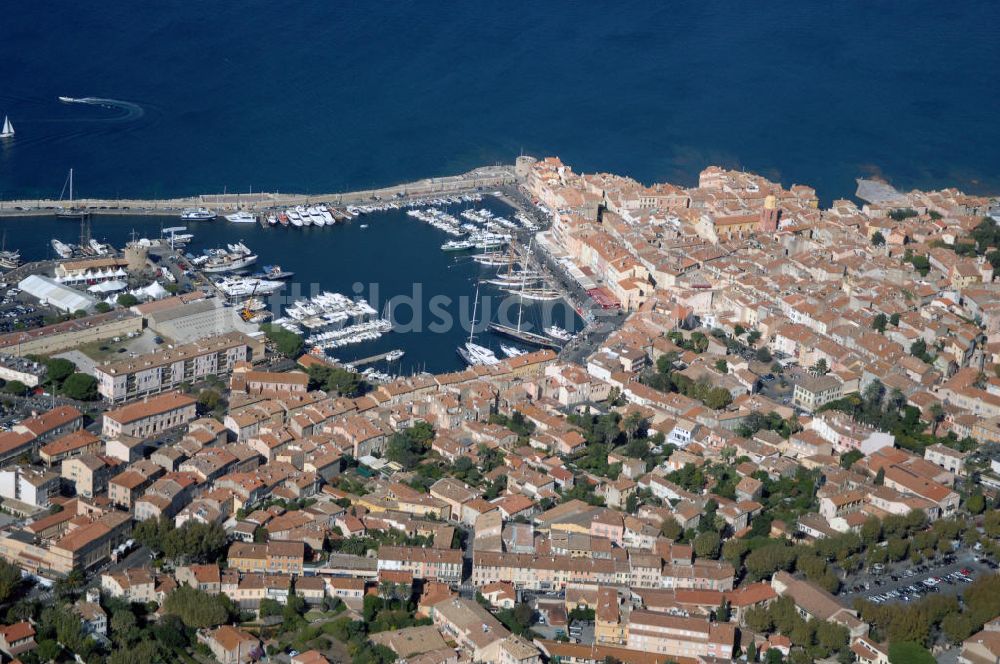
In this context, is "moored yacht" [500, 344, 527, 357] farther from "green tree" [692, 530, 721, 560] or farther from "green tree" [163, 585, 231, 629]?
"green tree" [163, 585, 231, 629]

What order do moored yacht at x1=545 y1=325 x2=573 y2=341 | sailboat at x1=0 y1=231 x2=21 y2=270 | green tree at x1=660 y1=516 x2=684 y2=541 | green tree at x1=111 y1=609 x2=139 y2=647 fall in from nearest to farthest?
green tree at x1=111 y1=609 x2=139 y2=647 < green tree at x1=660 y1=516 x2=684 y2=541 < moored yacht at x1=545 y1=325 x2=573 y2=341 < sailboat at x1=0 y1=231 x2=21 y2=270

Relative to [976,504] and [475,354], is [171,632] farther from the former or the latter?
[976,504]

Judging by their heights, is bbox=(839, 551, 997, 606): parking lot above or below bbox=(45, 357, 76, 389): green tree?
below

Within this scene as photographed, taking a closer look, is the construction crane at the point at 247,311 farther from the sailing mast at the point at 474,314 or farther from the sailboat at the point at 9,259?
the sailboat at the point at 9,259

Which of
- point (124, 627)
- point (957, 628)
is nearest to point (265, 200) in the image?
point (124, 627)

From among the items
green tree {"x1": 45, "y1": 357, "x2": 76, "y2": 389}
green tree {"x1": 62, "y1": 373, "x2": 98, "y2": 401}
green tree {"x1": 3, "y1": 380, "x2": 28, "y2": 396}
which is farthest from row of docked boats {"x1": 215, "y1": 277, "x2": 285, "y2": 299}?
green tree {"x1": 3, "y1": 380, "x2": 28, "y2": 396}

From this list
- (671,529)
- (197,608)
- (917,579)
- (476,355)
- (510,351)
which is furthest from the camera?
(510,351)
